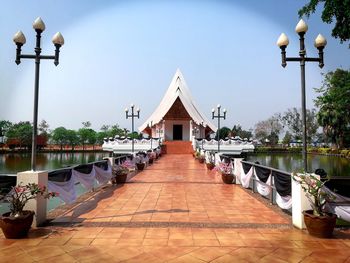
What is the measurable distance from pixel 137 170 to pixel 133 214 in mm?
9964

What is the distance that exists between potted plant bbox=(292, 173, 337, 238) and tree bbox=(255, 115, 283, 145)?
69.2m

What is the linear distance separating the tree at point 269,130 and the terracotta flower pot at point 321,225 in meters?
69.6

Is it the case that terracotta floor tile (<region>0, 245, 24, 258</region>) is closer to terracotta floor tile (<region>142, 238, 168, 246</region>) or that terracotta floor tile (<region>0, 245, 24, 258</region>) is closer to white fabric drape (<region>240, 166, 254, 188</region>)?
terracotta floor tile (<region>142, 238, 168, 246</region>)

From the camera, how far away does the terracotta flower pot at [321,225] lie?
15.8 ft

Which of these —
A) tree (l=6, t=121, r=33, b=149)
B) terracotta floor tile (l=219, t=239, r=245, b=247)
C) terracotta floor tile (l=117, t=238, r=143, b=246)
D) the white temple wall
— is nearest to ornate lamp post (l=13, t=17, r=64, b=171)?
terracotta floor tile (l=117, t=238, r=143, b=246)

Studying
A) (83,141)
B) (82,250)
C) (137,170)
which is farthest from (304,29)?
(83,141)

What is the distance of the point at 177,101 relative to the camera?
118ft

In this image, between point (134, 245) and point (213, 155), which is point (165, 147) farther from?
point (134, 245)

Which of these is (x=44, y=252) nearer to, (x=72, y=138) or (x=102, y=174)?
(x=102, y=174)

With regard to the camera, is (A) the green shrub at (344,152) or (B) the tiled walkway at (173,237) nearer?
(B) the tiled walkway at (173,237)

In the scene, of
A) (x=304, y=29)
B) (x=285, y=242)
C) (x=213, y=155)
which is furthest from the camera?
(x=213, y=155)

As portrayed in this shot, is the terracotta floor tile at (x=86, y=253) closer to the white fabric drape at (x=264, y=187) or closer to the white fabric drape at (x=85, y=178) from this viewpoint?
the white fabric drape at (x=85, y=178)

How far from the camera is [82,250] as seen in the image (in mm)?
4211

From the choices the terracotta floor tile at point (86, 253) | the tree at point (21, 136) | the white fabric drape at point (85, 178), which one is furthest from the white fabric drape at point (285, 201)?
the tree at point (21, 136)
